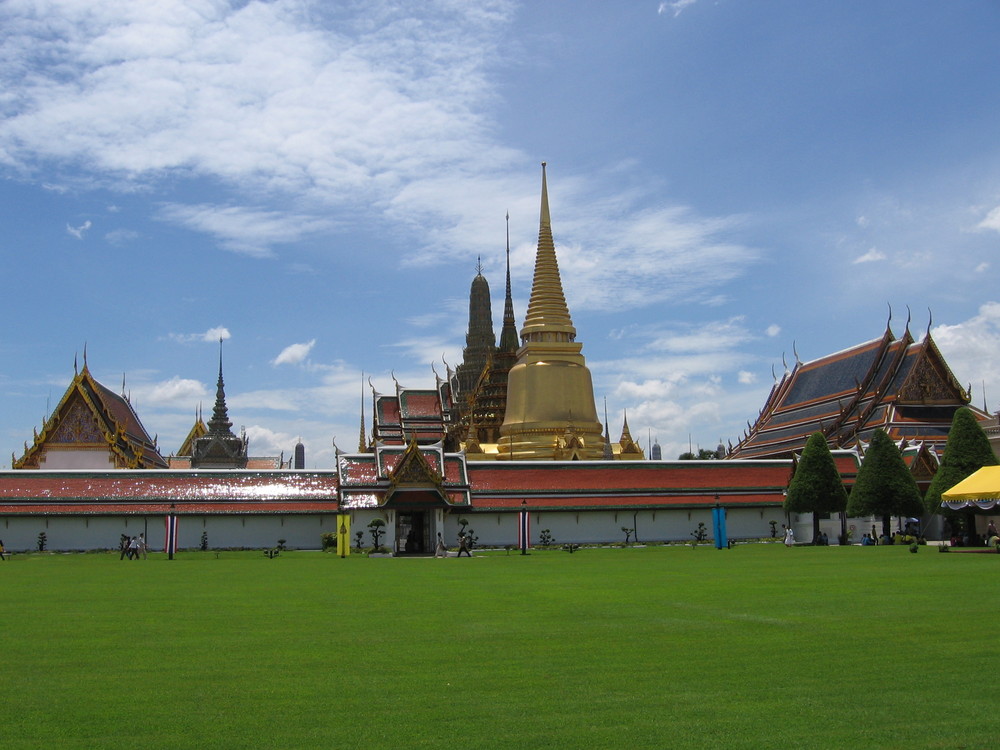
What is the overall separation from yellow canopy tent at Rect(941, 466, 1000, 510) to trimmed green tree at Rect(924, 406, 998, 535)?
394 centimetres

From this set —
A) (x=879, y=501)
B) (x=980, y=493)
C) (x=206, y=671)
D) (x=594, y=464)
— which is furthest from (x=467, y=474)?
(x=206, y=671)

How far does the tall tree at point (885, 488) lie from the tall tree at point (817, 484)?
170cm

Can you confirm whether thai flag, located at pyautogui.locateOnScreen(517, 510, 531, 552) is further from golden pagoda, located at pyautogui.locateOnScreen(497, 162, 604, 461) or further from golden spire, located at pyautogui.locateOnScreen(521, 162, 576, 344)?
golden spire, located at pyautogui.locateOnScreen(521, 162, 576, 344)

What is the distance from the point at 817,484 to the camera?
42219mm

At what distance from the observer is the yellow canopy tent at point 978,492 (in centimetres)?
3033

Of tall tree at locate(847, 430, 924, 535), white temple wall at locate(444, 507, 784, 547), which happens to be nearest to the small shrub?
white temple wall at locate(444, 507, 784, 547)

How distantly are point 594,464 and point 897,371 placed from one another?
19544 millimetres

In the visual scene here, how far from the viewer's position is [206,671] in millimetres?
10367

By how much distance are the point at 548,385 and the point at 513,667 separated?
178ft

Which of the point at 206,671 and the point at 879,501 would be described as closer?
the point at 206,671

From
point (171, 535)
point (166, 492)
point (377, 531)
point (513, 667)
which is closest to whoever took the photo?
point (513, 667)

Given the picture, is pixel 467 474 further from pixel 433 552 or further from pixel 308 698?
pixel 308 698

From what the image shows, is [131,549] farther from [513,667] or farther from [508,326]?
[508,326]

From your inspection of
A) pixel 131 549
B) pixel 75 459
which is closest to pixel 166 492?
pixel 131 549
